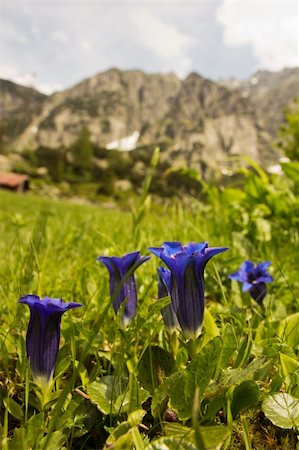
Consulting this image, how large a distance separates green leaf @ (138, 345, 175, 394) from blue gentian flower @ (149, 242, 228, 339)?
15 centimetres

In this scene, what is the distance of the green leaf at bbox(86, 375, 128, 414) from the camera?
1269mm

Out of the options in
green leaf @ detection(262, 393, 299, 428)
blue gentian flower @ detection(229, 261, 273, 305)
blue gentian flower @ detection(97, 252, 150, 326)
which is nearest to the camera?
green leaf @ detection(262, 393, 299, 428)

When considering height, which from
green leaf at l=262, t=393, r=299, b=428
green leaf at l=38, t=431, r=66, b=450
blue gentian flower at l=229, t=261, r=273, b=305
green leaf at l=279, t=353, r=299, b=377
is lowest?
green leaf at l=38, t=431, r=66, b=450

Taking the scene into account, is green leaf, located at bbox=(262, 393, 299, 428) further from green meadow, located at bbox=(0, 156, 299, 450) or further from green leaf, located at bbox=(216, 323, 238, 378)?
green leaf, located at bbox=(216, 323, 238, 378)

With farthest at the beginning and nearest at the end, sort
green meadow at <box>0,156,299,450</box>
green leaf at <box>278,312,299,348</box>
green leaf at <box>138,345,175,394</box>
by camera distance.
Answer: green leaf at <box>278,312,299,348</box>, green leaf at <box>138,345,175,394</box>, green meadow at <box>0,156,299,450</box>

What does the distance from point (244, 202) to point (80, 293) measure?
2244mm

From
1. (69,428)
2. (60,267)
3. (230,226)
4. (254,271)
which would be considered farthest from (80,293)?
(230,226)

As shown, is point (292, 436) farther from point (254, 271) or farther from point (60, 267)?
point (60, 267)

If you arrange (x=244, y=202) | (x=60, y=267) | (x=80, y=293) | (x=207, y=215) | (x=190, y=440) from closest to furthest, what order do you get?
(x=190, y=440) < (x=80, y=293) < (x=60, y=267) < (x=244, y=202) < (x=207, y=215)

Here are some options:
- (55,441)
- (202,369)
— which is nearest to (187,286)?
(202,369)

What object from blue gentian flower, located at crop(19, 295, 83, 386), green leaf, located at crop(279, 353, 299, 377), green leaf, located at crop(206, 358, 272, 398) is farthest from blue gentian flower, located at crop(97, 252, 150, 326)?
green leaf, located at crop(279, 353, 299, 377)

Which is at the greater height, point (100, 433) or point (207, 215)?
point (207, 215)

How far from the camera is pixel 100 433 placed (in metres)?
1.34

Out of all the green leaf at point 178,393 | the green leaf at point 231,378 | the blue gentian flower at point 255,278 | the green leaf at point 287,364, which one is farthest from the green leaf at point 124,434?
the blue gentian flower at point 255,278
